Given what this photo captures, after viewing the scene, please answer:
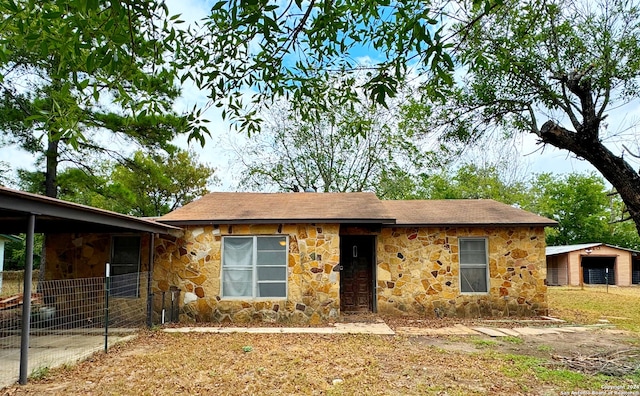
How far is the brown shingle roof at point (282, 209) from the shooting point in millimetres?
9711

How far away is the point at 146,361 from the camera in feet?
21.2

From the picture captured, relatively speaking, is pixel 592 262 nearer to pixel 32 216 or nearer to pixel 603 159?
pixel 603 159

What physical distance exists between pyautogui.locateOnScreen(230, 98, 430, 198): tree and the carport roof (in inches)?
593

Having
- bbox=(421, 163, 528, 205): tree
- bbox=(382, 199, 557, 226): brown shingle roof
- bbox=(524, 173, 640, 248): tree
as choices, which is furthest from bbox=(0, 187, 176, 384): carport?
bbox=(524, 173, 640, 248): tree

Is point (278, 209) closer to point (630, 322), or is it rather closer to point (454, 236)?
point (454, 236)

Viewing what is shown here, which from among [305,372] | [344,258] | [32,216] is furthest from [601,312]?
[32,216]

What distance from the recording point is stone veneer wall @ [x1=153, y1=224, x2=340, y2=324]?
9.78 m

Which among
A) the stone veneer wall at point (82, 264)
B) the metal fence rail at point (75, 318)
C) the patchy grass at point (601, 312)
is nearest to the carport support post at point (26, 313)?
the metal fence rail at point (75, 318)

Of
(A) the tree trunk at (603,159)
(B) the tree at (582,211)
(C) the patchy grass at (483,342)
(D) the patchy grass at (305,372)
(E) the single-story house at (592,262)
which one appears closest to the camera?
(A) the tree trunk at (603,159)

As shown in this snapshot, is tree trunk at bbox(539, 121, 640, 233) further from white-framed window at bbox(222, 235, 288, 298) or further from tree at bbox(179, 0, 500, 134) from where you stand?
white-framed window at bbox(222, 235, 288, 298)

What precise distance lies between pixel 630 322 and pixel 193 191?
23.2m

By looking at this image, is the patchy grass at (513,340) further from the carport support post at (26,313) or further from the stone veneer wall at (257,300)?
the carport support post at (26,313)

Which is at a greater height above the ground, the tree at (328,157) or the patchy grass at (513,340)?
the tree at (328,157)

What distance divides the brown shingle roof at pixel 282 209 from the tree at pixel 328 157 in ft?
38.6
